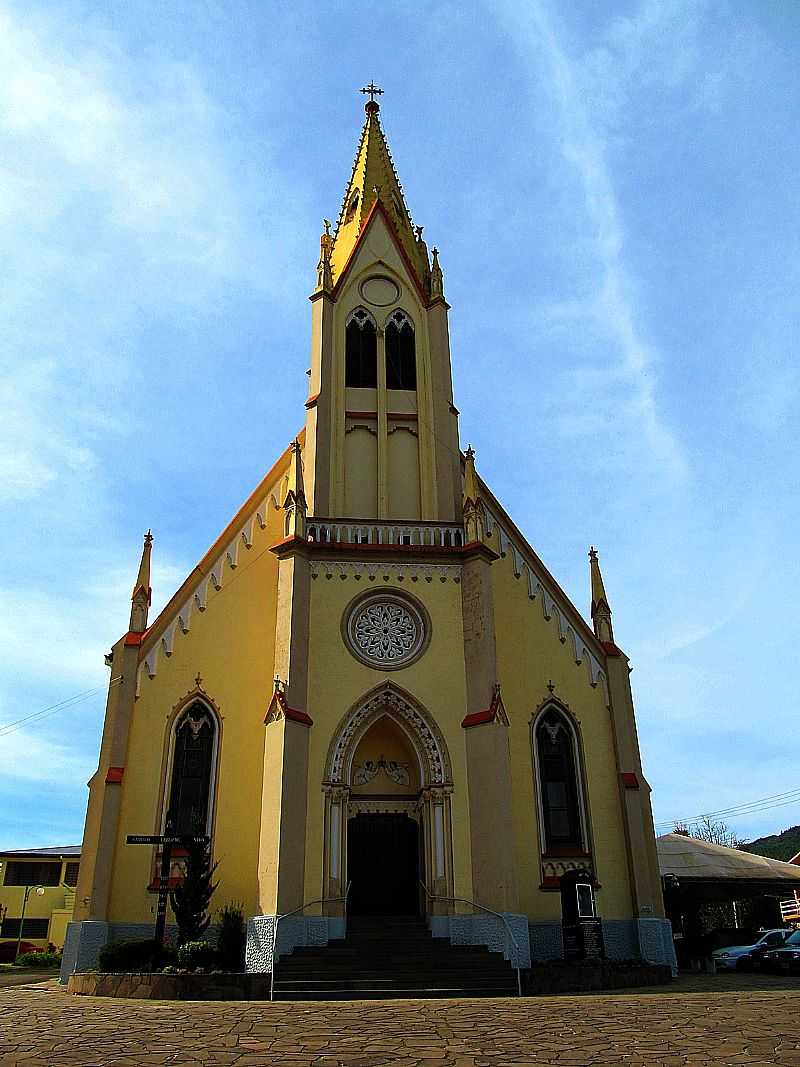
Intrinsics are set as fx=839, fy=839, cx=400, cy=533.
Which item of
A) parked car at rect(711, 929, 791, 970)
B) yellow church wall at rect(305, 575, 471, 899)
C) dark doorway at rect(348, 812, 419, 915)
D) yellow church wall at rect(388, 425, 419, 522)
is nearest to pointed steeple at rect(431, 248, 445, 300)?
yellow church wall at rect(388, 425, 419, 522)

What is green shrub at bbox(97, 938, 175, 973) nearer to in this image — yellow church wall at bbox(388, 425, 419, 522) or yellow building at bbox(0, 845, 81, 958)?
yellow church wall at bbox(388, 425, 419, 522)

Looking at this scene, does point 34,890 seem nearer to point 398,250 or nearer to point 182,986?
point 182,986

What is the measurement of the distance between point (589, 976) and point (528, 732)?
23.6 ft

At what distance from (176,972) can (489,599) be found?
36.7 feet

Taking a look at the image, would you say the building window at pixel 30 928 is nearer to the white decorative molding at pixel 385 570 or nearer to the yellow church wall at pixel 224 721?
the yellow church wall at pixel 224 721

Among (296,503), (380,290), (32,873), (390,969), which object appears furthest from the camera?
(32,873)

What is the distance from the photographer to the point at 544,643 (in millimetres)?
23906

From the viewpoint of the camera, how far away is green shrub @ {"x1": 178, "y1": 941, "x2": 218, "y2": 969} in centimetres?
1605

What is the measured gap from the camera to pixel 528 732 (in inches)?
887

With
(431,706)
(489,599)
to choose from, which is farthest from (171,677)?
(489,599)

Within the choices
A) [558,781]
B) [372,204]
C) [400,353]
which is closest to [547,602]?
[558,781]

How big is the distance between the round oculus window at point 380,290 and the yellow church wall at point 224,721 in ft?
27.1

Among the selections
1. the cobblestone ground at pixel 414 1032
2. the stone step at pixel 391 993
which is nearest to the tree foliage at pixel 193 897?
the stone step at pixel 391 993

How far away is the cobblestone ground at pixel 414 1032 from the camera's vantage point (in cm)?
802
